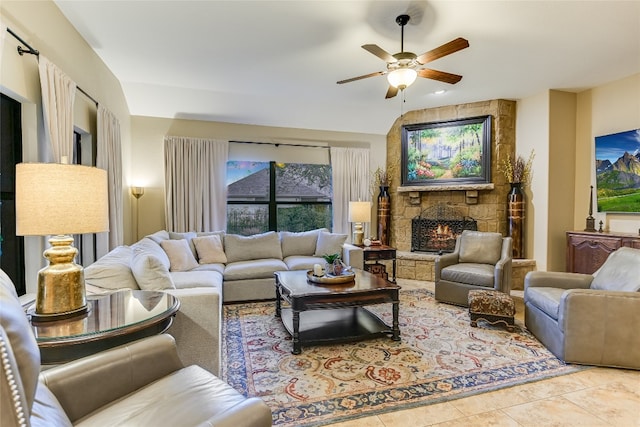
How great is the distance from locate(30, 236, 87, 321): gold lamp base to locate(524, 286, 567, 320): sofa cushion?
3.37m

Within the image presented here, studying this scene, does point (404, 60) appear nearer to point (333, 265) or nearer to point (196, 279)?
point (333, 265)

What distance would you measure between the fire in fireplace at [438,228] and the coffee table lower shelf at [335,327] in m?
2.62

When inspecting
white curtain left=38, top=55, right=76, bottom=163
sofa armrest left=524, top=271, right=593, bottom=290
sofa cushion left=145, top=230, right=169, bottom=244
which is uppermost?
white curtain left=38, top=55, right=76, bottom=163

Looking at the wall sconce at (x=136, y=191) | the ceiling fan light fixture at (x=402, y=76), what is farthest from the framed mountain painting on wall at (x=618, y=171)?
the wall sconce at (x=136, y=191)

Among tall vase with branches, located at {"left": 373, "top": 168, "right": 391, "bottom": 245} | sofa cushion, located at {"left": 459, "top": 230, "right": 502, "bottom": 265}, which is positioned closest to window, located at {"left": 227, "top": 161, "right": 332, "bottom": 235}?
tall vase with branches, located at {"left": 373, "top": 168, "right": 391, "bottom": 245}

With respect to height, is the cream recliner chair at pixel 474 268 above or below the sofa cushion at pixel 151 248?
below

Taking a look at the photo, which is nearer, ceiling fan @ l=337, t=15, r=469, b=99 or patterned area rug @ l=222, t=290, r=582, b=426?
patterned area rug @ l=222, t=290, r=582, b=426

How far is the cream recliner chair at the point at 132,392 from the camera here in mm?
1045

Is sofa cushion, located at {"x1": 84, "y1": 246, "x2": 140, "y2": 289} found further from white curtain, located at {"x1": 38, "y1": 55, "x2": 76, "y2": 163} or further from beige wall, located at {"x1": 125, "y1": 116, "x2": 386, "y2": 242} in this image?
beige wall, located at {"x1": 125, "y1": 116, "x2": 386, "y2": 242}

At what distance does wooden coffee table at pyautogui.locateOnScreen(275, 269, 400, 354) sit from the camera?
8.98ft

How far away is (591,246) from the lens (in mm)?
4191

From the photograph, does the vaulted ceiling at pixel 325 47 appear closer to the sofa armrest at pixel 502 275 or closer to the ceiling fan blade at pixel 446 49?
the ceiling fan blade at pixel 446 49

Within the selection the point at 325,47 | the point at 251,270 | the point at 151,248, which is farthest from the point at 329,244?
the point at 325,47

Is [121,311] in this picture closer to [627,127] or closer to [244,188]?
[244,188]
